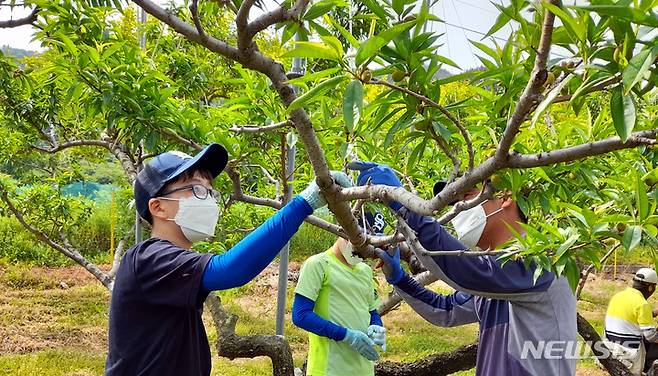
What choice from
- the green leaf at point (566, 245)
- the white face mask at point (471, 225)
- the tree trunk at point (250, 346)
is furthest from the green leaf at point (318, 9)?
the tree trunk at point (250, 346)

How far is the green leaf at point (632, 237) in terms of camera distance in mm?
894

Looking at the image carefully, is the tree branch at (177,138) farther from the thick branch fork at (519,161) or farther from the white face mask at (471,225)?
the thick branch fork at (519,161)

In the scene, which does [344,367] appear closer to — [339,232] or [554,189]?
[339,232]

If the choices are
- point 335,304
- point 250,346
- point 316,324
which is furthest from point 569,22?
point 250,346

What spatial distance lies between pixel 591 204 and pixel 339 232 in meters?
0.70

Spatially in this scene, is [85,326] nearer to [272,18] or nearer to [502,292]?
[502,292]

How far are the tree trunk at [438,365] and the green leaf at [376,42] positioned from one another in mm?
3023

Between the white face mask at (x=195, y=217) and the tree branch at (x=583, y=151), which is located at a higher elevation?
the tree branch at (x=583, y=151)

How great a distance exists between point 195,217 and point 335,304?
1.27m

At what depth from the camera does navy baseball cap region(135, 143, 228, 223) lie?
1533 mm

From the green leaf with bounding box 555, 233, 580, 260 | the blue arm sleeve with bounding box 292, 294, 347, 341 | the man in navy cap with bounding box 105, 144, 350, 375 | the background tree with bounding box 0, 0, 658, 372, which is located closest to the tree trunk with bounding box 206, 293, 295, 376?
the blue arm sleeve with bounding box 292, 294, 347, 341

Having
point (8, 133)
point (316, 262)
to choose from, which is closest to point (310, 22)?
point (316, 262)

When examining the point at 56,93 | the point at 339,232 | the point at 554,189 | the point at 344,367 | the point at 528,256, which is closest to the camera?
the point at 528,256

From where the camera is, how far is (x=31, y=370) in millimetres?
4484
